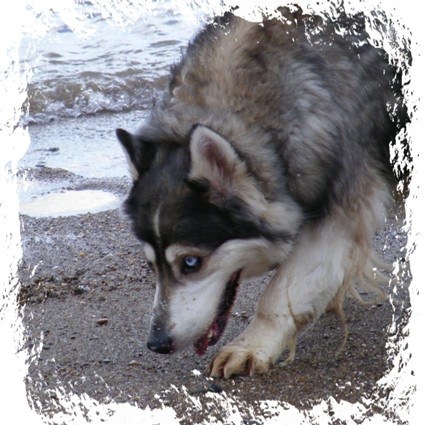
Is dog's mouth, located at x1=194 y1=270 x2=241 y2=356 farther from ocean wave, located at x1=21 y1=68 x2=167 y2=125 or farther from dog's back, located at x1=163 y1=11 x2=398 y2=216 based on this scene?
ocean wave, located at x1=21 y1=68 x2=167 y2=125

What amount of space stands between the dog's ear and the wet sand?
0.28m

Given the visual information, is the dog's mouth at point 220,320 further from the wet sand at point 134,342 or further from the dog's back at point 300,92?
the dog's back at point 300,92

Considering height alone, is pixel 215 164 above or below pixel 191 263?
above

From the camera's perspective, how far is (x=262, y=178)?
369 cm

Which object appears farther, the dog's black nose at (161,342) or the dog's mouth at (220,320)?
the dog's mouth at (220,320)

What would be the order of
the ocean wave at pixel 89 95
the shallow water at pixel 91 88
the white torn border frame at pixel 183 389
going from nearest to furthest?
the white torn border frame at pixel 183 389
the shallow water at pixel 91 88
the ocean wave at pixel 89 95

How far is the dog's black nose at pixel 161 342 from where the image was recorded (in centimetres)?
360

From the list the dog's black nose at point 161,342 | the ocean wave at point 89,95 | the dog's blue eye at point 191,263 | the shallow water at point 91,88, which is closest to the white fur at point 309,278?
the dog's black nose at point 161,342

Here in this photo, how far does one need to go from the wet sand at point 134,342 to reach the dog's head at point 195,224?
0.85ft

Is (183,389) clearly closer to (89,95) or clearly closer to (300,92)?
(300,92)

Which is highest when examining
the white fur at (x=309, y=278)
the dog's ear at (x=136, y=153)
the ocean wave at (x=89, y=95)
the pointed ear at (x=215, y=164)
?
the pointed ear at (x=215, y=164)

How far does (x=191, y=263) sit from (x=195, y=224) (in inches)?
7.0

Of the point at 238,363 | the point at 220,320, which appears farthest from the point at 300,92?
the point at 238,363

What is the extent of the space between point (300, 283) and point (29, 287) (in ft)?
5.86
